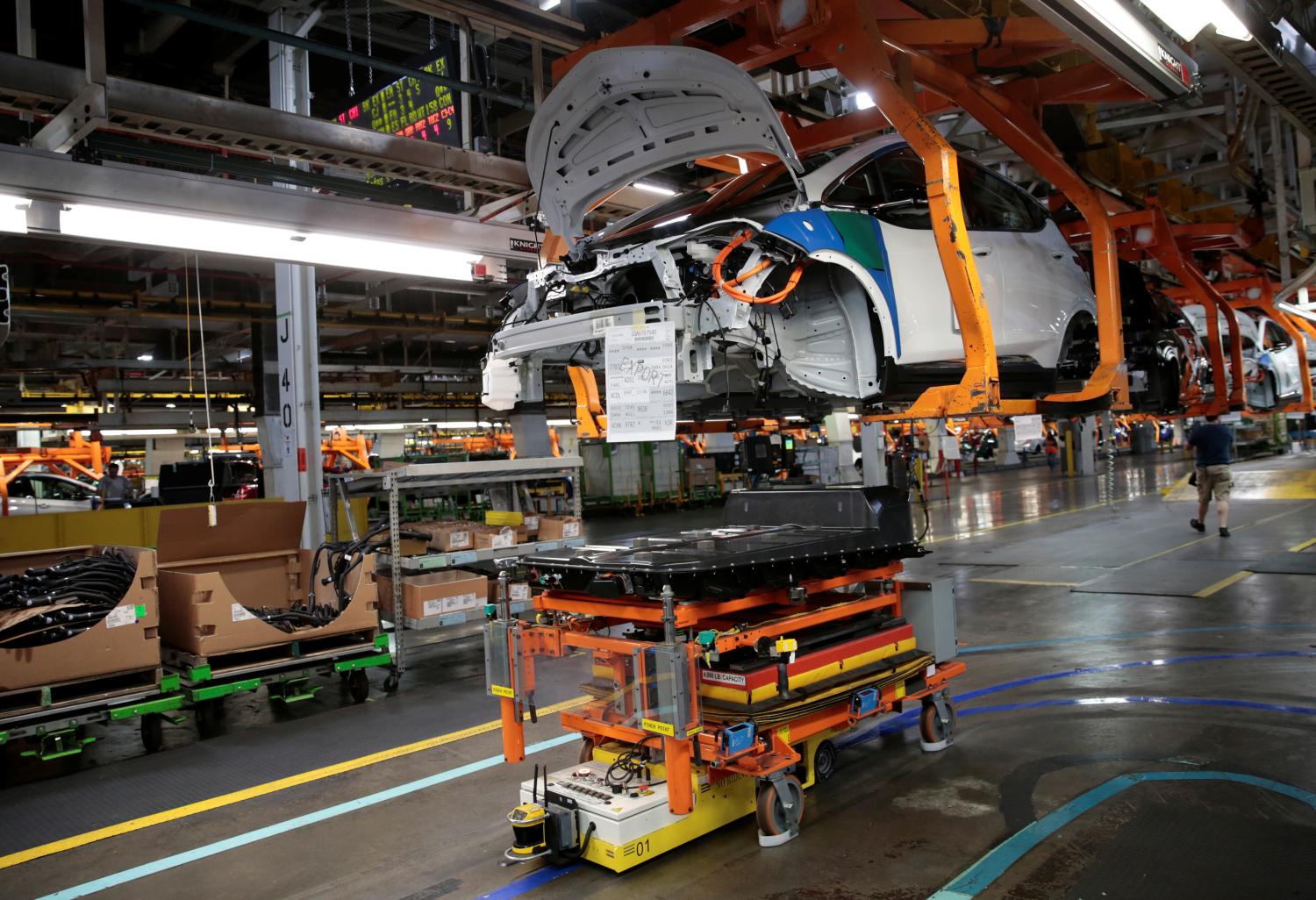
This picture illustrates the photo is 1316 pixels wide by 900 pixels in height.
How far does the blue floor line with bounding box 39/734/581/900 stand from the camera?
3.20 metres

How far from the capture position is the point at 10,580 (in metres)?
4.87

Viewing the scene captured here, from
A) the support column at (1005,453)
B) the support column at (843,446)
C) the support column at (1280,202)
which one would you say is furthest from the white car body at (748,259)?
the support column at (1005,453)

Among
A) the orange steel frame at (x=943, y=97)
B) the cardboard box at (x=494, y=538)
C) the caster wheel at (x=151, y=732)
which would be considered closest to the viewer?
the orange steel frame at (x=943, y=97)

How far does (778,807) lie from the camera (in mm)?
3211

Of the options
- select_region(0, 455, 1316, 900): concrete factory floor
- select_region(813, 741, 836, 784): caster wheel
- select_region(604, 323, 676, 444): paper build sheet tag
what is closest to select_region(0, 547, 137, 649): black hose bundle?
select_region(0, 455, 1316, 900): concrete factory floor

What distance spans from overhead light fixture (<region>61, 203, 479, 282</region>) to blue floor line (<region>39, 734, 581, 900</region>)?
106 inches

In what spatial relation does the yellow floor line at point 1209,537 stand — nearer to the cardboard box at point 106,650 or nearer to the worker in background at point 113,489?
the cardboard box at point 106,650

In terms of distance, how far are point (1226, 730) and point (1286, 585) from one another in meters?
4.54

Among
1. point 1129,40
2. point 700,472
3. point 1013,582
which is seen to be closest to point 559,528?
point 1013,582

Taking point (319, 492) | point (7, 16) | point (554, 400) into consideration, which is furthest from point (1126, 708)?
point (554, 400)

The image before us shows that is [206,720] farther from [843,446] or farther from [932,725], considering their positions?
[843,446]

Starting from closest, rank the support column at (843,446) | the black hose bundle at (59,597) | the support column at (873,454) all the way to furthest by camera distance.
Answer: the black hose bundle at (59,597)
the support column at (843,446)
the support column at (873,454)

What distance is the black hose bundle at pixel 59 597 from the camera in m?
4.51

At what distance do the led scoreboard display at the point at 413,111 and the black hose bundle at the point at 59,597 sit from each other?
9.47 ft
